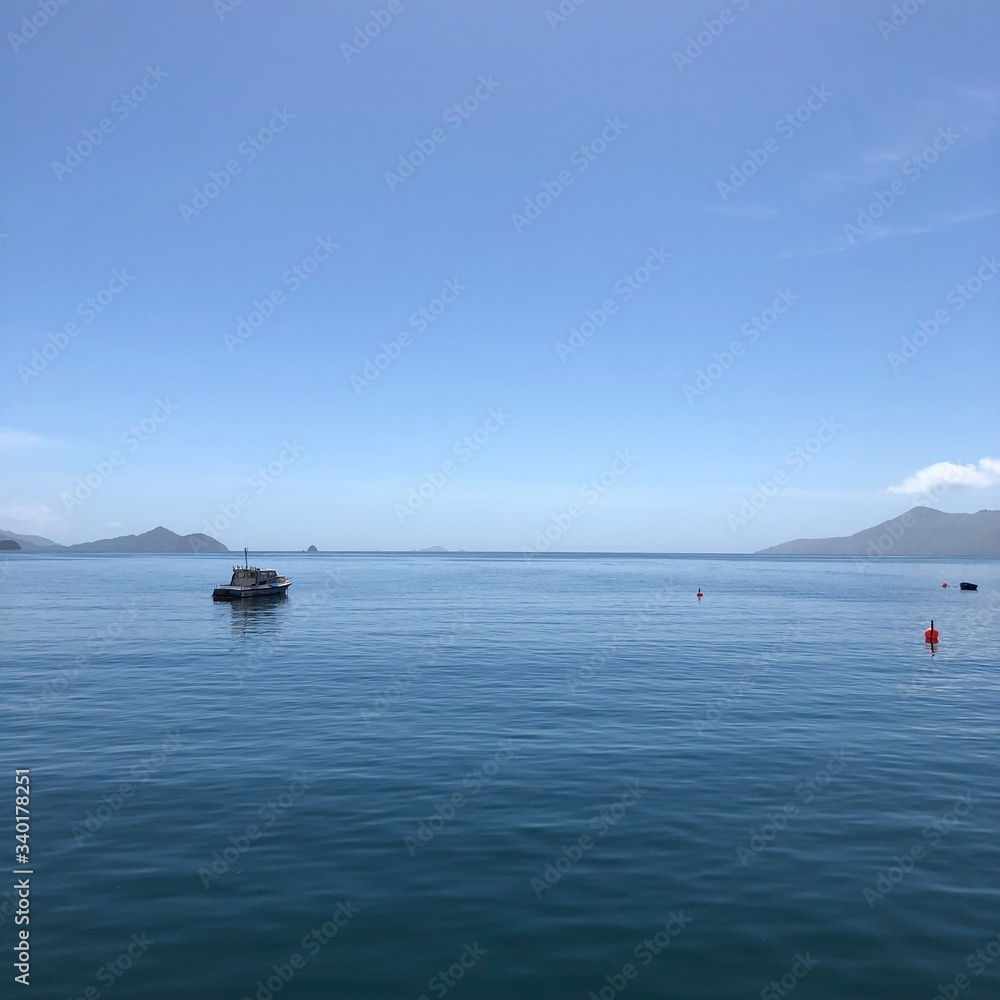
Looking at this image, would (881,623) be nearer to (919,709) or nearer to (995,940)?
(919,709)

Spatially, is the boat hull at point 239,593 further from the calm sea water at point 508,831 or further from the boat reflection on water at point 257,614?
the calm sea water at point 508,831

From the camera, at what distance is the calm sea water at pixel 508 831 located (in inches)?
464

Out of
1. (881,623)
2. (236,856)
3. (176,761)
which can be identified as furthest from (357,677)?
(881,623)

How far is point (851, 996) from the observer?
1090cm

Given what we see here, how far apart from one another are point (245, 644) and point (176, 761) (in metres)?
31.3

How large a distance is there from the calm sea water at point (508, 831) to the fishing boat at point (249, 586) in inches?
2048

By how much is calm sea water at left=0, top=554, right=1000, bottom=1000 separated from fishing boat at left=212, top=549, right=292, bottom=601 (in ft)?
171

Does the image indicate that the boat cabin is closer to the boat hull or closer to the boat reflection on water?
the boat hull

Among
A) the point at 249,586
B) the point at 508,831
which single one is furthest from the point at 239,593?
the point at 508,831

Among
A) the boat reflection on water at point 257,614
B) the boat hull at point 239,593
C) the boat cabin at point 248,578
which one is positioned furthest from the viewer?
the boat cabin at point 248,578

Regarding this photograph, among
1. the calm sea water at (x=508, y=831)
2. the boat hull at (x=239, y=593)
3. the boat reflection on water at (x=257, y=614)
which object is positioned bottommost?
the boat reflection on water at (x=257, y=614)

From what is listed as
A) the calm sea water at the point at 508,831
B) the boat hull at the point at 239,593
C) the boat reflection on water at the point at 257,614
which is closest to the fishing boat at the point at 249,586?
the boat hull at the point at 239,593

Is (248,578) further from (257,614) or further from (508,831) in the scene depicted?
(508,831)

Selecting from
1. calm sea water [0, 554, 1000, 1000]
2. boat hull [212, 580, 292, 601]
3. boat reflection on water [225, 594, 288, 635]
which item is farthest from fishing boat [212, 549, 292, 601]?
calm sea water [0, 554, 1000, 1000]
